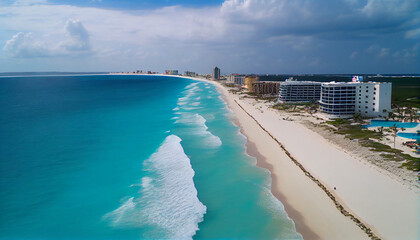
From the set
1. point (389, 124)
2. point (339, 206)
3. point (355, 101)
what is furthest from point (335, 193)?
point (355, 101)

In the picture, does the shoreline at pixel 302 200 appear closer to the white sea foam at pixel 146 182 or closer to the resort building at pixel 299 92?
the white sea foam at pixel 146 182

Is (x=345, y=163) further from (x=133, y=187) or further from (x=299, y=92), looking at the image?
(x=299, y=92)

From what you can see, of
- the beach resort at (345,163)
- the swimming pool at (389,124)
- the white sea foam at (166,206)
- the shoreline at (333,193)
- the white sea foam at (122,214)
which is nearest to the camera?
the shoreline at (333,193)

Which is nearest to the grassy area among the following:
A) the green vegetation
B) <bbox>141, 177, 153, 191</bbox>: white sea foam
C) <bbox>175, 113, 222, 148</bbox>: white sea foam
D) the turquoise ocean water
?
the turquoise ocean water

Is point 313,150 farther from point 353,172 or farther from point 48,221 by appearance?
point 48,221

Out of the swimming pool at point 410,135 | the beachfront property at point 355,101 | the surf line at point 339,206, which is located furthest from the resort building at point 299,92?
the surf line at point 339,206

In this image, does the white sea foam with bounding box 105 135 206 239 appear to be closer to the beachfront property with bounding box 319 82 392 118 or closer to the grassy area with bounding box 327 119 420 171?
the grassy area with bounding box 327 119 420 171

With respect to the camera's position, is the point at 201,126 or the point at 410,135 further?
the point at 201,126
